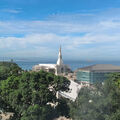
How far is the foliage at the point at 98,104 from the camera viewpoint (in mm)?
11750

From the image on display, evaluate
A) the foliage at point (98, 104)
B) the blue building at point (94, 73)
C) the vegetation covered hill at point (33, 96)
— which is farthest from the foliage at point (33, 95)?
the blue building at point (94, 73)

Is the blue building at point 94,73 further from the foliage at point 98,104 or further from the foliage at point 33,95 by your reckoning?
the foliage at point 98,104

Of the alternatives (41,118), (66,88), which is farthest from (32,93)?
(66,88)

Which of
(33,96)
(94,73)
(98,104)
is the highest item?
(33,96)

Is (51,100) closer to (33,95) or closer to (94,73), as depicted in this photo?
(33,95)

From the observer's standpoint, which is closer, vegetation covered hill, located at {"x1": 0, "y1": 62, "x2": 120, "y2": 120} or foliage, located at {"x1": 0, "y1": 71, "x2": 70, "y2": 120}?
vegetation covered hill, located at {"x1": 0, "y1": 62, "x2": 120, "y2": 120}

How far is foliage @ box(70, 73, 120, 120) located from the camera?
38.5 ft

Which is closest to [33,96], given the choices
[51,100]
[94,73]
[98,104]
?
[51,100]

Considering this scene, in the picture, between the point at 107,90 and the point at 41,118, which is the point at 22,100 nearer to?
the point at 41,118

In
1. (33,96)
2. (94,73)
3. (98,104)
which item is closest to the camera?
(98,104)

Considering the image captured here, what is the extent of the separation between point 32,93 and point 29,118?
1535 millimetres

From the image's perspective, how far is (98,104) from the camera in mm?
11828

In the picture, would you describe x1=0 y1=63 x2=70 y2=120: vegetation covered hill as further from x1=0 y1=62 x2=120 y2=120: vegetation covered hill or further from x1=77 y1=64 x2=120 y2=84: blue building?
x1=77 y1=64 x2=120 y2=84: blue building

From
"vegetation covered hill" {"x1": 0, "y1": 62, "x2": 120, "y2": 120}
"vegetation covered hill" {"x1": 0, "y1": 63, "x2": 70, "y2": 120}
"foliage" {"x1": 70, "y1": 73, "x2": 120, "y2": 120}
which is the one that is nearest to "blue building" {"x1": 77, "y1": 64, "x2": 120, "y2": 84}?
"vegetation covered hill" {"x1": 0, "y1": 63, "x2": 70, "y2": 120}
